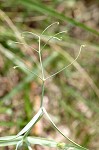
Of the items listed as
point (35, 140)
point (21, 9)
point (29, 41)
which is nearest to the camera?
point (35, 140)

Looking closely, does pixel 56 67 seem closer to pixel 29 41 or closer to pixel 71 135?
pixel 29 41

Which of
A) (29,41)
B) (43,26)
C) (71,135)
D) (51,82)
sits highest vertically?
(43,26)

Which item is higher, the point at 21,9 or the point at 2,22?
the point at 21,9

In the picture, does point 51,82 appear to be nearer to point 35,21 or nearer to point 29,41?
point 29,41

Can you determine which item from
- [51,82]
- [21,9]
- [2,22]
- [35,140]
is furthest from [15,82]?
[35,140]

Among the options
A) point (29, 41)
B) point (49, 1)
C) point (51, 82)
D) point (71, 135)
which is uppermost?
point (49, 1)

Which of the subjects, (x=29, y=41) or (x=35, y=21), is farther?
(x=35, y=21)

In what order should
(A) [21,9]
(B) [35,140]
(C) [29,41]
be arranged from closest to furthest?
(B) [35,140], (C) [29,41], (A) [21,9]

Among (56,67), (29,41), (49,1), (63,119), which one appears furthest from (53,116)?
(49,1)

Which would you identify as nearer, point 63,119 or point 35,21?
point 63,119
